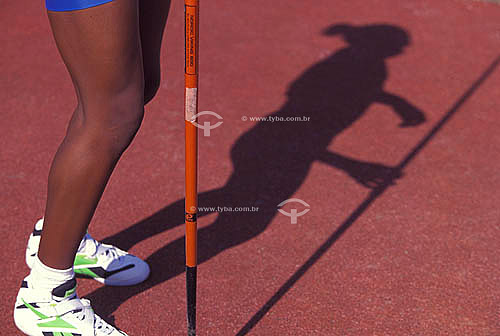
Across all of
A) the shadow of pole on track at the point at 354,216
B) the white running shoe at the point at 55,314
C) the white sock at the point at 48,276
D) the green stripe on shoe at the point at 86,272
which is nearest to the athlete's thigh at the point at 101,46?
the white sock at the point at 48,276

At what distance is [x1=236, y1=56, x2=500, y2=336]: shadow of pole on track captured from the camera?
7.24 ft

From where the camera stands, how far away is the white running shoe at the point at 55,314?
1853 mm

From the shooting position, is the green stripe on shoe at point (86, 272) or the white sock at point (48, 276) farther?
the green stripe on shoe at point (86, 272)

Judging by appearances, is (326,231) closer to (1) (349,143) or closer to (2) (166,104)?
(1) (349,143)

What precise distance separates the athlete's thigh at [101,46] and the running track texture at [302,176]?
0.94 meters

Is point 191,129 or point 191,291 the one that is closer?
point 191,129

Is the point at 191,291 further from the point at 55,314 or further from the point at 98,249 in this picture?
the point at 98,249

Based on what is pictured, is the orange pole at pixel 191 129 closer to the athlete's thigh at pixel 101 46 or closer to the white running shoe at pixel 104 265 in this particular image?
the athlete's thigh at pixel 101 46

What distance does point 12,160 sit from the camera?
2.98 metres

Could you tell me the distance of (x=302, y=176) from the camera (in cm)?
302

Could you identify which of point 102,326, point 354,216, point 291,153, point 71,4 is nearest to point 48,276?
point 102,326

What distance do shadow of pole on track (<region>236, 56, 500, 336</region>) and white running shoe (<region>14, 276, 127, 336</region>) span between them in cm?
53

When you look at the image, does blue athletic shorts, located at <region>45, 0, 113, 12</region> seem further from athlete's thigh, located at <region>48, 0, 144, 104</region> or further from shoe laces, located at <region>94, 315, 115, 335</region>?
shoe laces, located at <region>94, 315, 115, 335</region>

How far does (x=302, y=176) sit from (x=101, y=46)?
5.50ft
